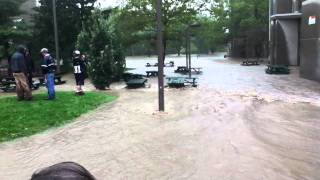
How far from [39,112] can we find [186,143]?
5.37 m

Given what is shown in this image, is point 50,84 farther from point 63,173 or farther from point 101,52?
point 63,173

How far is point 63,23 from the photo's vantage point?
3275 cm

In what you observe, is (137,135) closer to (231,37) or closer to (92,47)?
(92,47)

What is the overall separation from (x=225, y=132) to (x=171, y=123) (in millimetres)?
1701

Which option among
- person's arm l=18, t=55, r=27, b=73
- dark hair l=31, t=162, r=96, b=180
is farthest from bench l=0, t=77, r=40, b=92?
dark hair l=31, t=162, r=96, b=180

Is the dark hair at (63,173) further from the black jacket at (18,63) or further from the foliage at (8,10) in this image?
the foliage at (8,10)

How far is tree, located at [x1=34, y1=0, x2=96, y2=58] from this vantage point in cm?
3256

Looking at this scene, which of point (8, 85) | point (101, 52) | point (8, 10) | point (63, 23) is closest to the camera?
point (101, 52)

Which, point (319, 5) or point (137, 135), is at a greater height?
point (319, 5)

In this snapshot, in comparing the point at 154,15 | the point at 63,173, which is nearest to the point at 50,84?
the point at 63,173

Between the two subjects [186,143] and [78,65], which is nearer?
[186,143]

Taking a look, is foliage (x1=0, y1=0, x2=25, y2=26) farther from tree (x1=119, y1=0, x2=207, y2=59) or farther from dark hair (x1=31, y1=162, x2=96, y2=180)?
dark hair (x1=31, y1=162, x2=96, y2=180)

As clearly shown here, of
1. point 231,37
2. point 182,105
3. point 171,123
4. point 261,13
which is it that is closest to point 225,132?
point 171,123

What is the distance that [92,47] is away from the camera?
2042cm
